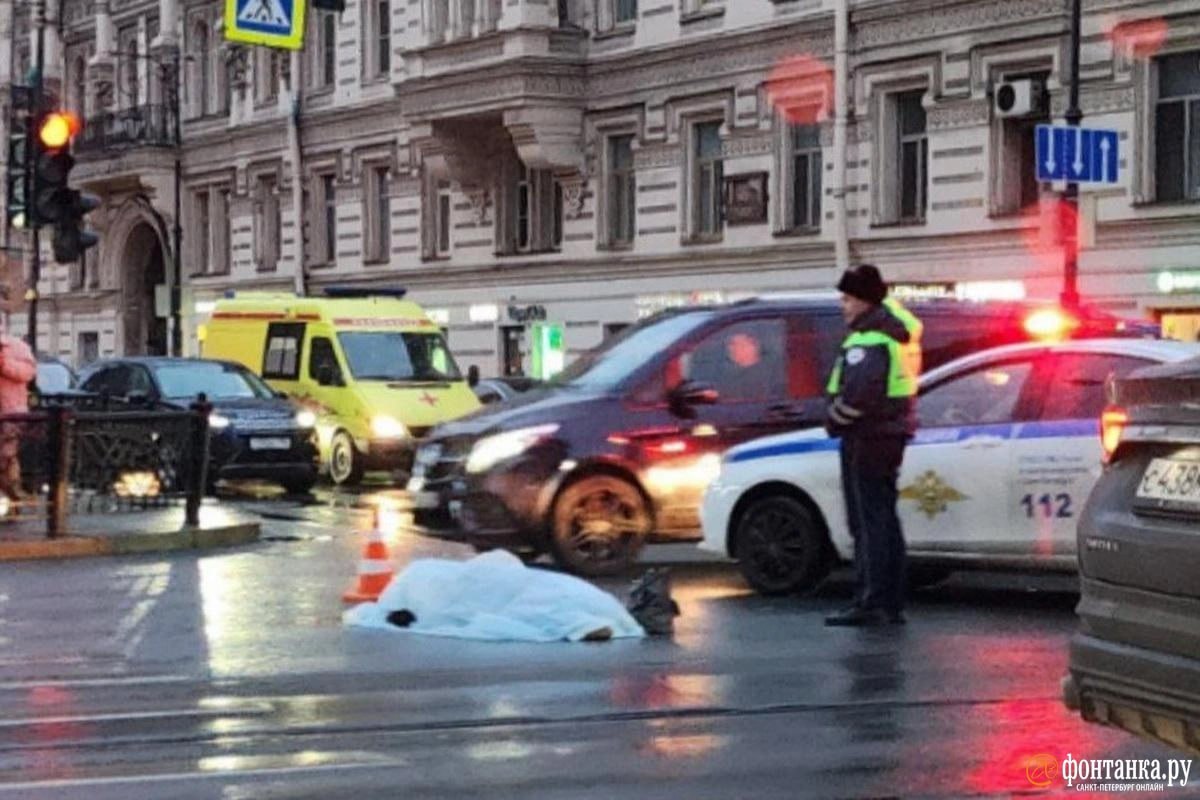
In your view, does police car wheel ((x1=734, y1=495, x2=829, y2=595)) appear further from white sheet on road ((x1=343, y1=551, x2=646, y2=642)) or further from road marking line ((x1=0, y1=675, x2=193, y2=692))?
road marking line ((x1=0, y1=675, x2=193, y2=692))

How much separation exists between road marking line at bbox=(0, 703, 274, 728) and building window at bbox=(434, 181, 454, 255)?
34092mm

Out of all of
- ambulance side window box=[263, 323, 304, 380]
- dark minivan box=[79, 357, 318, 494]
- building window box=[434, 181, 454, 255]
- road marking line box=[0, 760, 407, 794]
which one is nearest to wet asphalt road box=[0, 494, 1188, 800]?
road marking line box=[0, 760, 407, 794]

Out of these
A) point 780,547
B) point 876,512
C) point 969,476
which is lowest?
point 780,547

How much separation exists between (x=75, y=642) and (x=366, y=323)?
56.1 feet

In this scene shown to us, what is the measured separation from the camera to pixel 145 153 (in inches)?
2072

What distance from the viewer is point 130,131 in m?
53.5

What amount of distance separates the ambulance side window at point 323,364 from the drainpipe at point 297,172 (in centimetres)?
1848

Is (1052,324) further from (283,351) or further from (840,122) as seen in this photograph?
(840,122)

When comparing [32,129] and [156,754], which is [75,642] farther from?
[32,129]

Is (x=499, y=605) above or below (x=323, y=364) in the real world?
below

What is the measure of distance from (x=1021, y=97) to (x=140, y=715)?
74.3ft

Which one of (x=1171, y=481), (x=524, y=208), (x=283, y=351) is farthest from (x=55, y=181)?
(x=524, y=208)

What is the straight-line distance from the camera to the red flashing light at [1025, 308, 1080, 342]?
1535cm

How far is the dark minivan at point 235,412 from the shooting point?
85.0 ft
